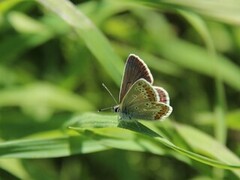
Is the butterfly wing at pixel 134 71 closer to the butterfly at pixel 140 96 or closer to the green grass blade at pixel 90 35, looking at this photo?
the butterfly at pixel 140 96

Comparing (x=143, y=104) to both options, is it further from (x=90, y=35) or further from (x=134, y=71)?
(x=90, y=35)

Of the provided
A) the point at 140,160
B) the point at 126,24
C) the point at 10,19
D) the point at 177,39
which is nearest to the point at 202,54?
the point at 177,39

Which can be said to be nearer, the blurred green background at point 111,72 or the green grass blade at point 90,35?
the green grass blade at point 90,35

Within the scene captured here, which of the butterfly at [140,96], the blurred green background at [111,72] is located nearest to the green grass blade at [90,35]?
the blurred green background at [111,72]

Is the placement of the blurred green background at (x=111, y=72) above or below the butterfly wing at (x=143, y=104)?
below

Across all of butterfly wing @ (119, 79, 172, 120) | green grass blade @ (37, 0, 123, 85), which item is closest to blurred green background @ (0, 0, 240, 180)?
green grass blade @ (37, 0, 123, 85)

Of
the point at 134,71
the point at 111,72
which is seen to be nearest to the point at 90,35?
the point at 111,72
